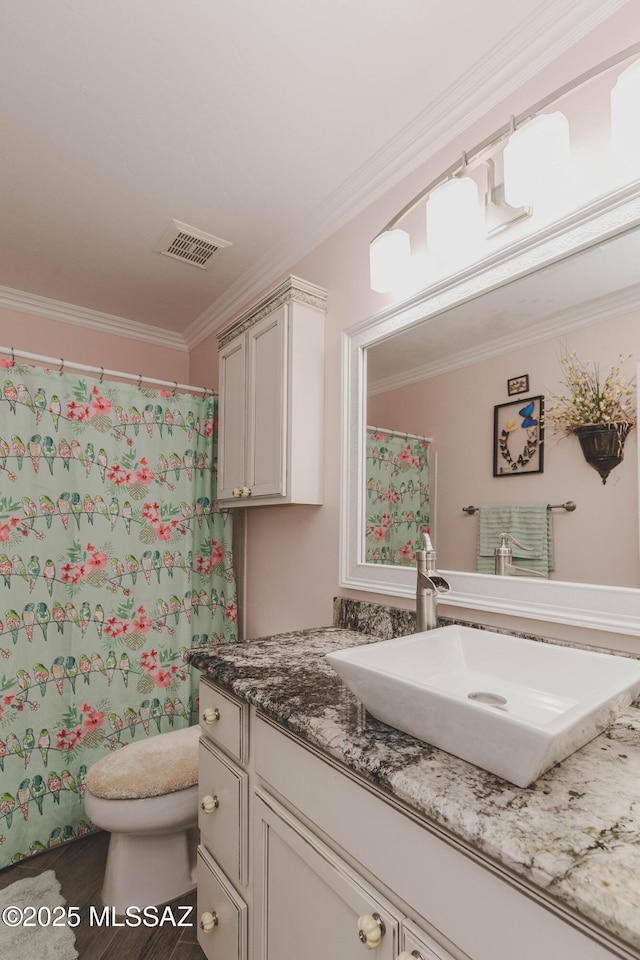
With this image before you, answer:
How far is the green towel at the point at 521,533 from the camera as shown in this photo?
3.86 feet

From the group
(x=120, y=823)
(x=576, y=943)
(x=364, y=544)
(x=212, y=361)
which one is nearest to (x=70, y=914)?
(x=120, y=823)

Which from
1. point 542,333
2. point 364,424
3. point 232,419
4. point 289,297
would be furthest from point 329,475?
point 542,333

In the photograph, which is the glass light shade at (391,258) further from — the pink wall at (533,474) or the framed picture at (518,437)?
the framed picture at (518,437)

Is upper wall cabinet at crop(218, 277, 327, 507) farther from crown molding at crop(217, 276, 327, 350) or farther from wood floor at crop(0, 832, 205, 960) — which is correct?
wood floor at crop(0, 832, 205, 960)

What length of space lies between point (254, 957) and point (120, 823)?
0.66m

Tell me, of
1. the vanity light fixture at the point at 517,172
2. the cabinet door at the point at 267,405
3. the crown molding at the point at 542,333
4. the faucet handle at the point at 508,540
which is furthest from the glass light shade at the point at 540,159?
the cabinet door at the point at 267,405

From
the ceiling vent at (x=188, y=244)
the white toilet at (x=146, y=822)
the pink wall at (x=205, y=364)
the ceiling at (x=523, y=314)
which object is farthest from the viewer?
the pink wall at (x=205, y=364)

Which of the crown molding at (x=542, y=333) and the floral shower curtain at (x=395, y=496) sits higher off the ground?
the crown molding at (x=542, y=333)

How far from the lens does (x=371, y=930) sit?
0.74 m

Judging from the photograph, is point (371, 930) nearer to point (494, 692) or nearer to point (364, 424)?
point (494, 692)

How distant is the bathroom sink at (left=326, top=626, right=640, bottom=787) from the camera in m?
0.66

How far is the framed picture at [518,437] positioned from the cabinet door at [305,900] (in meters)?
0.89

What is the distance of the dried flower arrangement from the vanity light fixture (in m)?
0.39

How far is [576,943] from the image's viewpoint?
1.71 ft
